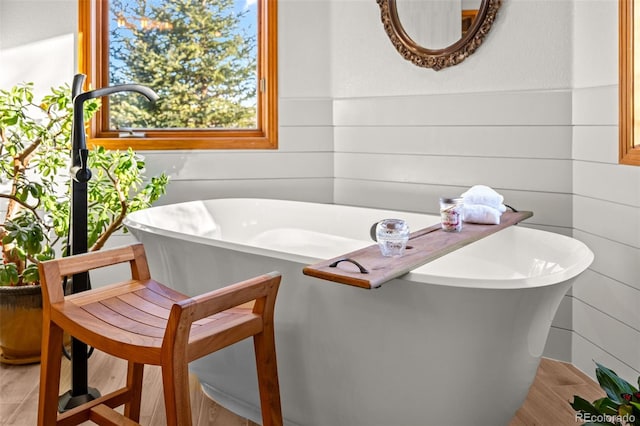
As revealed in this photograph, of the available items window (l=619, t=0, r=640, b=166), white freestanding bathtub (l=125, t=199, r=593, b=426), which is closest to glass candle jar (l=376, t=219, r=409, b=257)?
white freestanding bathtub (l=125, t=199, r=593, b=426)

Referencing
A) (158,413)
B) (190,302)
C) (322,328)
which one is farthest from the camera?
(158,413)

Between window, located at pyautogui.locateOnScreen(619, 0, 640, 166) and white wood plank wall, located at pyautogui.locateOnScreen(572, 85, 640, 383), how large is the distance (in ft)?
0.19

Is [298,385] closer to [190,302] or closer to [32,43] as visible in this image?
[190,302]

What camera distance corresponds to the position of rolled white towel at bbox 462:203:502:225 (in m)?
→ 2.28

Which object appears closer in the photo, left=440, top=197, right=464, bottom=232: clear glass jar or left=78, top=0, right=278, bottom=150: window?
left=440, top=197, right=464, bottom=232: clear glass jar

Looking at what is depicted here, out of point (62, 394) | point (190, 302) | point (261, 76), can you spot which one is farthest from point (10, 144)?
point (190, 302)

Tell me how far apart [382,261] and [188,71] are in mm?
2238

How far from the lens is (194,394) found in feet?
7.43

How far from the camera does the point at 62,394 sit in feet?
7.40

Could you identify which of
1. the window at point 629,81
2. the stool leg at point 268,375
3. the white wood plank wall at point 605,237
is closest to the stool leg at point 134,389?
the stool leg at point 268,375

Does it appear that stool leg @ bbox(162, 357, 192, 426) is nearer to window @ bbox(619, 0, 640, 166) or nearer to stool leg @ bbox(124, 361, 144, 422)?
stool leg @ bbox(124, 361, 144, 422)

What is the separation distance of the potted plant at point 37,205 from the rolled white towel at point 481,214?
155cm

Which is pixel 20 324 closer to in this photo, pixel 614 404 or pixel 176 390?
pixel 176 390

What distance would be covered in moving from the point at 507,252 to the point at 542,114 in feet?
2.38
